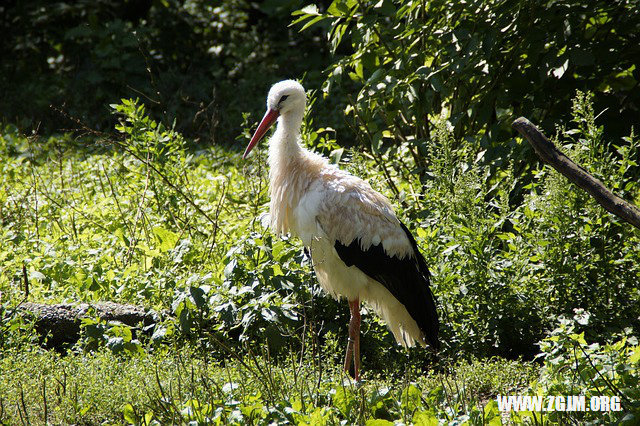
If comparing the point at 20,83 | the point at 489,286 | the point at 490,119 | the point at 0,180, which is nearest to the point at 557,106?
the point at 490,119

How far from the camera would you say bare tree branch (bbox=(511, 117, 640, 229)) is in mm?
3025

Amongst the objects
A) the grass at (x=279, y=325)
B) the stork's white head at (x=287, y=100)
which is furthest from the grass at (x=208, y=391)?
→ the stork's white head at (x=287, y=100)

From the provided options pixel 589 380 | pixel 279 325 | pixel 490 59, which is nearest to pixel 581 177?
pixel 589 380

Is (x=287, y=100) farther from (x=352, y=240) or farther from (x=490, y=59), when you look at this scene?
(x=490, y=59)

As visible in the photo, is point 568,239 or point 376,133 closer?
point 568,239

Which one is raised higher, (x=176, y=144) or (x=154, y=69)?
(x=154, y=69)

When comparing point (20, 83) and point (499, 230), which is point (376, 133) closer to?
point (499, 230)

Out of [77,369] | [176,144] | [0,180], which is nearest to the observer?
[77,369]

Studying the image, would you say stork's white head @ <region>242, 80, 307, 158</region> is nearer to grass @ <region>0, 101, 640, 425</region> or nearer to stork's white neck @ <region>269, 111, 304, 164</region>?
stork's white neck @ <region>269, 111, 304, 164</region>

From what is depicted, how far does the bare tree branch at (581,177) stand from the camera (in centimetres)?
303

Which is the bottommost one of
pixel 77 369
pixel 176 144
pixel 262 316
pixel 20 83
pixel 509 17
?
pixel 77 369

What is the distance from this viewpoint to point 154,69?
10570mm

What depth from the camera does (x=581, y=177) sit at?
306cm

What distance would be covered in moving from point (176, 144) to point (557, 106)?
264cm
